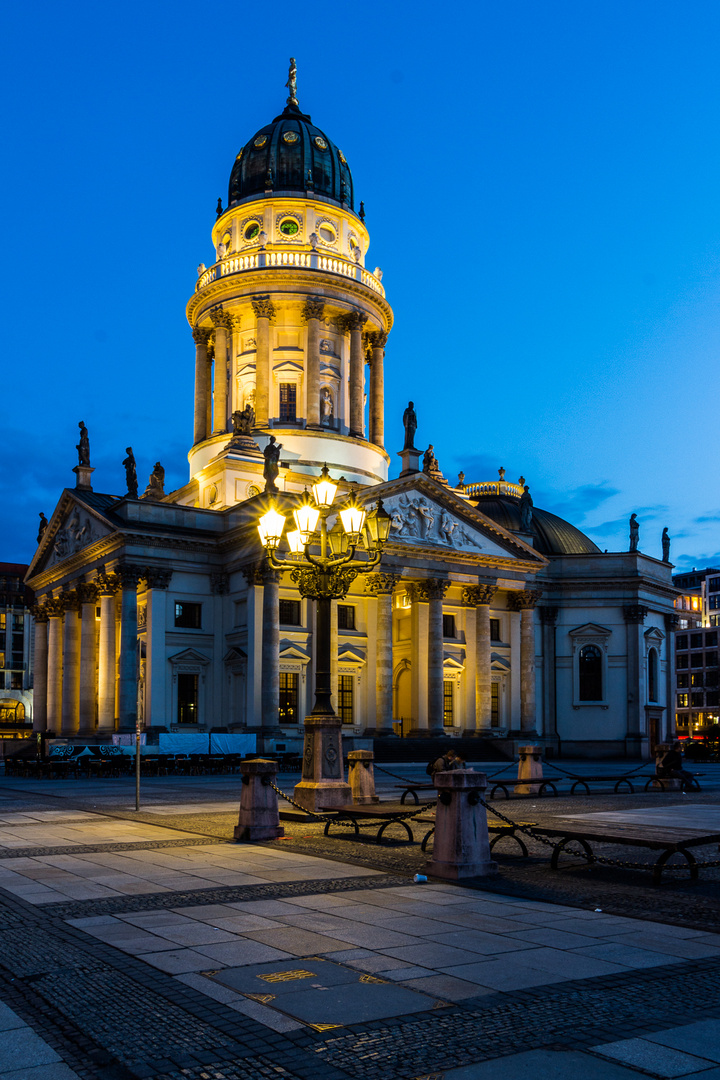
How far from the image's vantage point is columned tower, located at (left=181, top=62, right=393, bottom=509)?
69375mm

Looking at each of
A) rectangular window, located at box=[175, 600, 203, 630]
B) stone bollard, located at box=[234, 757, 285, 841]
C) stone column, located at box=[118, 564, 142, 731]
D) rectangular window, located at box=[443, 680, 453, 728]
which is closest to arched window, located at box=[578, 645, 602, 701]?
rectangular window, located at box=[443, 680, 453, 728]

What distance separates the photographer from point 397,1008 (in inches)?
300

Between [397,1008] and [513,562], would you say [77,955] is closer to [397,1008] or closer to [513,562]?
[397,1008]

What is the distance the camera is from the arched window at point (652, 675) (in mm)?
73500

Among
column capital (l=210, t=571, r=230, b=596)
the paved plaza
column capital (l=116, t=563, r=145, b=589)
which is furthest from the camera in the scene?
column capital (l=210, t=571, r=230, b=596)

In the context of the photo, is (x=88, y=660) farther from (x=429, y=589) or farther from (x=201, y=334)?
(x=201, y=334)

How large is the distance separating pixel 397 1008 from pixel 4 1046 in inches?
104

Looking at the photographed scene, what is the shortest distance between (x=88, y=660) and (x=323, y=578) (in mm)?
44678

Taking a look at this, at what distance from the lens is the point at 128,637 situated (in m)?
57.1

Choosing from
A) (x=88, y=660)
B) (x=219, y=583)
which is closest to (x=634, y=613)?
(x=219, y=583)

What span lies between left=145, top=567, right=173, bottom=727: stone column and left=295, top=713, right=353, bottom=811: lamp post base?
117 feet

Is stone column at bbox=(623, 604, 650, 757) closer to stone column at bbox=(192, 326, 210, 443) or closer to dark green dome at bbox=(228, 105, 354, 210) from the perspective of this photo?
stone column at bbox=(192, 326, 210, 443)

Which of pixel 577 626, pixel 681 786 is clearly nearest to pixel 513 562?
pixel 577 626

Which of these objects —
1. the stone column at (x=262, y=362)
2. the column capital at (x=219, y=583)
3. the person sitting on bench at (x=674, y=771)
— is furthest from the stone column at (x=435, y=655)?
the person sitting on bench at (x=674, y=771)
